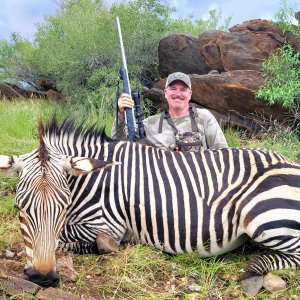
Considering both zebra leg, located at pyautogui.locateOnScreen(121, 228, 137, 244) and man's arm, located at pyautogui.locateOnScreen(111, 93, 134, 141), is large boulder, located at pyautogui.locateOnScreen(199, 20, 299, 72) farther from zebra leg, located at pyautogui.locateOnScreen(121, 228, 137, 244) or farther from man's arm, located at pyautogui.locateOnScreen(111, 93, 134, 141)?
zebra leg, located at pyautogui.locateOnScreen(121, 228, 137, 244)

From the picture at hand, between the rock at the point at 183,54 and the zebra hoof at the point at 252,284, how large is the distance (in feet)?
22.2

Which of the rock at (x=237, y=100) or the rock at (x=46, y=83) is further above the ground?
the rock at (x=46, y=83)

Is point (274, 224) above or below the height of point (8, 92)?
below

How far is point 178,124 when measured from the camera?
14.0ft

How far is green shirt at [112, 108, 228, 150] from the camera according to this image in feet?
13.7

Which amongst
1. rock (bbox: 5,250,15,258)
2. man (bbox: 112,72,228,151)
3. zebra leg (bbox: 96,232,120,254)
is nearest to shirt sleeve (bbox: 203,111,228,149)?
man (bbox: 112,72,228,151)

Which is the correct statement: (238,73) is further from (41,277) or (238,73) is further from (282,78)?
(41,277)

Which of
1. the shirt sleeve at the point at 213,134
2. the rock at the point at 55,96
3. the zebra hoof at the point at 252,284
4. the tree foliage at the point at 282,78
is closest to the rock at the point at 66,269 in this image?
the zebra hoof at the point at 252,284

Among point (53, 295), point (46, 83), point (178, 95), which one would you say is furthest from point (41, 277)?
point (46, 83)

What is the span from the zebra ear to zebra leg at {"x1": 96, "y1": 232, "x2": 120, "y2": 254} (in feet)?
2.56

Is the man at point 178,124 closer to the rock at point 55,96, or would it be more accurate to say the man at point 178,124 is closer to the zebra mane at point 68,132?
the zebra mane at point 68,132

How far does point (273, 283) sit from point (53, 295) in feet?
4.50

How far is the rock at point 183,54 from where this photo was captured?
29.5ft

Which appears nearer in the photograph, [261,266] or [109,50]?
[261,266]
